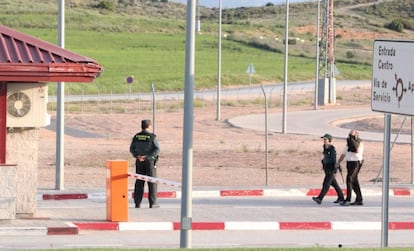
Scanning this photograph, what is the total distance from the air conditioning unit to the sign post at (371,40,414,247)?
Result: 27.2 feet

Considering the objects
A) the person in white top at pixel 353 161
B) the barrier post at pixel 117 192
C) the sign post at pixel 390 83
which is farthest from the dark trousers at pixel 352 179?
the sign post at pixel 390 83

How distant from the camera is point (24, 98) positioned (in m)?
20.3

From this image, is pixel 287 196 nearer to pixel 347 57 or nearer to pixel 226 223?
pixel 226 223

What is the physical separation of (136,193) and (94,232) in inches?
122

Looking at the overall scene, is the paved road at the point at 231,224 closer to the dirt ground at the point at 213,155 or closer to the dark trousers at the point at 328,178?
the dark trousers at the point at 328,178

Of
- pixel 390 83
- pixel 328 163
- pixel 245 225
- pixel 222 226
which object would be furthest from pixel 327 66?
pixel 390 83

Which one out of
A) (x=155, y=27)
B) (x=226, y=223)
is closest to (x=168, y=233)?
(x=226, y=223)

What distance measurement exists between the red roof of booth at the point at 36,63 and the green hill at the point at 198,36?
6576 centimetres

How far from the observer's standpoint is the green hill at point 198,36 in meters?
96.8

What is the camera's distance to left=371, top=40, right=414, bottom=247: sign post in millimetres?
12789

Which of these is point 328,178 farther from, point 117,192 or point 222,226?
point 117,192

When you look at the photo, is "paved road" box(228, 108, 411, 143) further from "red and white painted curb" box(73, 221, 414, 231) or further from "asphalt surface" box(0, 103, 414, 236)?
"red and white painted curb" box(73, 221, 414, 231)

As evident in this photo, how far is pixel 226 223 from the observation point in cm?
2078

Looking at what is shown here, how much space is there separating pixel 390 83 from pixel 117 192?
870cm
